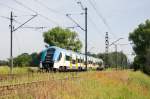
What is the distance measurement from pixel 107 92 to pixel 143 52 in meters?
80.2

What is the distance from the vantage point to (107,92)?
21.3 metres

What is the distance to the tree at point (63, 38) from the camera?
4373 inches

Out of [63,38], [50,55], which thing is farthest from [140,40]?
[50,55]

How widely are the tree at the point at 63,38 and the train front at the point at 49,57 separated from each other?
69.9 m

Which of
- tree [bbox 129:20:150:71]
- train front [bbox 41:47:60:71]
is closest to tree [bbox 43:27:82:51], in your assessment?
tree [bbox 129:20:150:71]

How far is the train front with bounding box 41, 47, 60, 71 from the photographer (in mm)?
38850

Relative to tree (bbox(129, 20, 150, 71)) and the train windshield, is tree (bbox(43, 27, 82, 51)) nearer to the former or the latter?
tree (bbox(129, 20, 150, 71))

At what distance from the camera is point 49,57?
39312 mm

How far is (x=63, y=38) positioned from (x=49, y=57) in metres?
75.3

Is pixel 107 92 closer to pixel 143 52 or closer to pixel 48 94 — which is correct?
pixel 48 94

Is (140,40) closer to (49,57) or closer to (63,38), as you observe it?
(63,38)

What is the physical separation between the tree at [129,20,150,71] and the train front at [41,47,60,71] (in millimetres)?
59728

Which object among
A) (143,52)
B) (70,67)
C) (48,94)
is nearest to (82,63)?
(70,67)

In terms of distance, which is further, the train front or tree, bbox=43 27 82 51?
tree, bbox=43 27 82 51
